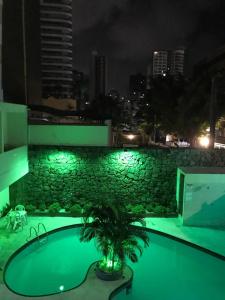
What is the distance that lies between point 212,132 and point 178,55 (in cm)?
8350

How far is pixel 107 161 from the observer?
518 inches

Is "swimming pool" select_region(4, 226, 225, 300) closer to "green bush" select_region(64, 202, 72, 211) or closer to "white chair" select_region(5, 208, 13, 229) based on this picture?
"white chair" select_region(5, 208, 13, 229)

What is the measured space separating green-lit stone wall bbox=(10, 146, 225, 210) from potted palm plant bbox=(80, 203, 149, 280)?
5087 millimetres

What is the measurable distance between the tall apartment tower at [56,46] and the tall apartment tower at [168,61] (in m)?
28.2

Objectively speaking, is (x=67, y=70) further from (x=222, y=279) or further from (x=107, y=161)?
(x=222, y=279)

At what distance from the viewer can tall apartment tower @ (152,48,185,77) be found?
91.7m

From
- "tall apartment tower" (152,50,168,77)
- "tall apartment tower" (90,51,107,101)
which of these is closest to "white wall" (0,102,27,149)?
"tall apartment tower" (152,50,168,77)

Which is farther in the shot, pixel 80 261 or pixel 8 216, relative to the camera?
pixel 8 216

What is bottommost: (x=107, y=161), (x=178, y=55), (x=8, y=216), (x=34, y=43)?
(x=8, y=216)

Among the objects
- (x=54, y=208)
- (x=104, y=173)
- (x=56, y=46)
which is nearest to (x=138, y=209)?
(x=104, y=173)

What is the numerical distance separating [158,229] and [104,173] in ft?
11.2

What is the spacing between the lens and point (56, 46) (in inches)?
3140

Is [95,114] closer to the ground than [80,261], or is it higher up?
higher up

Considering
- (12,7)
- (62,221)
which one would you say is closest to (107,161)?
A: (62,221)
